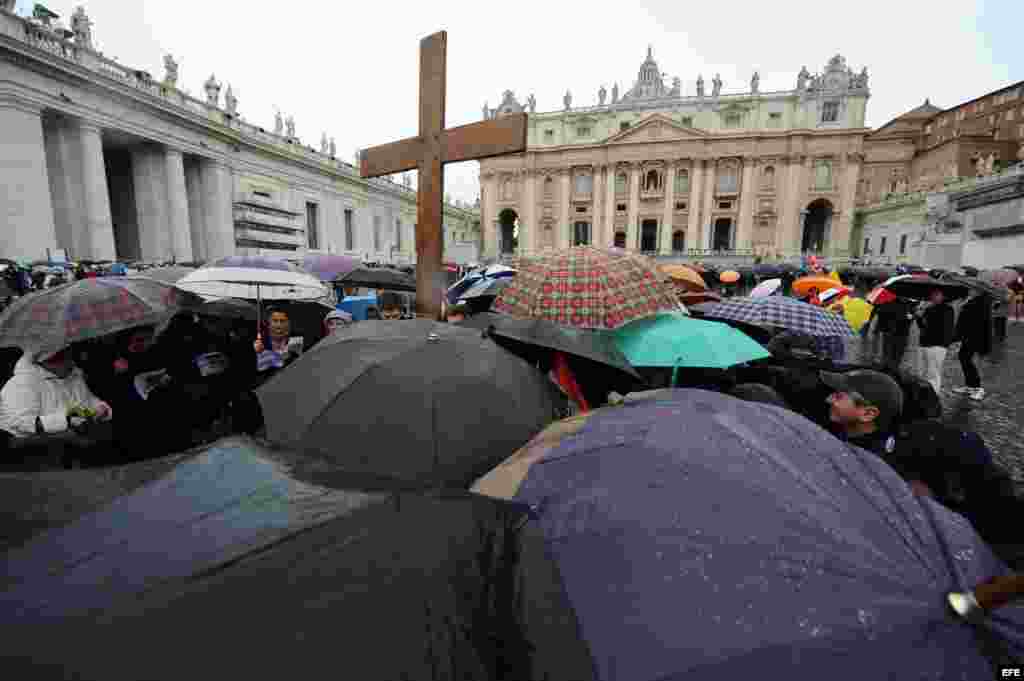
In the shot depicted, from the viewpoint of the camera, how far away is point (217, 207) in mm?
22938

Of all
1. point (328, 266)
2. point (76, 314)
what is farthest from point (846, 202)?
point (76, 314)

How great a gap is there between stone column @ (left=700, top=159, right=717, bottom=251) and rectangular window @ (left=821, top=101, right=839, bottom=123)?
1011cm

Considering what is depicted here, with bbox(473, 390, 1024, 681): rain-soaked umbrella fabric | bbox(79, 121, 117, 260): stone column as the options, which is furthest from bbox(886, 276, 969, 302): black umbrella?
bbox(79, 121, 117, 260): stone column

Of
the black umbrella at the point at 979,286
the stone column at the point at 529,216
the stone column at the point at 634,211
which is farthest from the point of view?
the stone column at the point at 529,216

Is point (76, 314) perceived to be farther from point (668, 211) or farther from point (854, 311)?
point (668, 211)

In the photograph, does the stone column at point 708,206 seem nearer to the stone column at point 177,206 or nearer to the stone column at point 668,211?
the stone column at point 668,211

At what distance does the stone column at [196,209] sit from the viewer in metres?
22.7

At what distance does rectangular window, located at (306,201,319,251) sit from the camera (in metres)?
29.1

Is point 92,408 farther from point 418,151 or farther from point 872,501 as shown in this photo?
point 872,501

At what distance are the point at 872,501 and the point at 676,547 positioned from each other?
1.65ft

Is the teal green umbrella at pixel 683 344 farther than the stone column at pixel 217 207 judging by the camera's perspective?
No

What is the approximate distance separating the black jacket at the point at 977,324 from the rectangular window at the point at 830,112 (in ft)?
155

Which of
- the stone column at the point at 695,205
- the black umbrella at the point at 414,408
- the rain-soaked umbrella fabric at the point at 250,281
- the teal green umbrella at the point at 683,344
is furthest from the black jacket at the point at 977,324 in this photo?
the stone column at the point at 695,205

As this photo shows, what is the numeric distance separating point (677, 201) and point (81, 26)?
43.1 m
